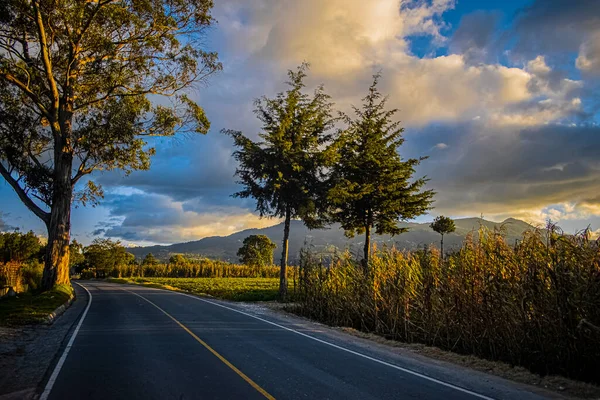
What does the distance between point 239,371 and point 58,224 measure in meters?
22.8

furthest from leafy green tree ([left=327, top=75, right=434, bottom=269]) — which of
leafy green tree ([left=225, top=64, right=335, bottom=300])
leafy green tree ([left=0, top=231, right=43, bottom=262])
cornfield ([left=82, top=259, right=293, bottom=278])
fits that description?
leafy green tree ([left=0, top=231, right=43, bottom=262])

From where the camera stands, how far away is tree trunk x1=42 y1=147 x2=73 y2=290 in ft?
86.0

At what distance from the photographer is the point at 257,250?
9800 cm

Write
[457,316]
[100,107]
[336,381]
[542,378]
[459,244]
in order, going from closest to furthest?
[336,381]
[542,378]
[457,316]
[459,244]
[100,107]

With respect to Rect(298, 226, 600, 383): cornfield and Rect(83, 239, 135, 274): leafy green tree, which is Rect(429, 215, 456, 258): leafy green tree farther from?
Rect(83, 239, 135, 274): leafy green tree

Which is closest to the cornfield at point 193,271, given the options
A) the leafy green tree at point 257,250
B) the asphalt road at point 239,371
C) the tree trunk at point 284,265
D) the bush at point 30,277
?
the leafy green tree at point 257,250

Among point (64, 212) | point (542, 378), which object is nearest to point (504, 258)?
point (542, 378)

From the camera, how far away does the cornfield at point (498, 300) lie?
894cm

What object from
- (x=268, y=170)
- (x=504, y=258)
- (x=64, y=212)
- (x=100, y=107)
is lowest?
(x=504, y=258)

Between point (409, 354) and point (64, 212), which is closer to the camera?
point (409, 354)

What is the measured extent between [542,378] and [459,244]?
16.5 ft

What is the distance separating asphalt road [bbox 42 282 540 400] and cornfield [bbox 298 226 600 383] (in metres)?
1.81

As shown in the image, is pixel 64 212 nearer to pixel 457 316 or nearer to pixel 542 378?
pixel 457 316

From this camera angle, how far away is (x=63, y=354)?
9836mm
